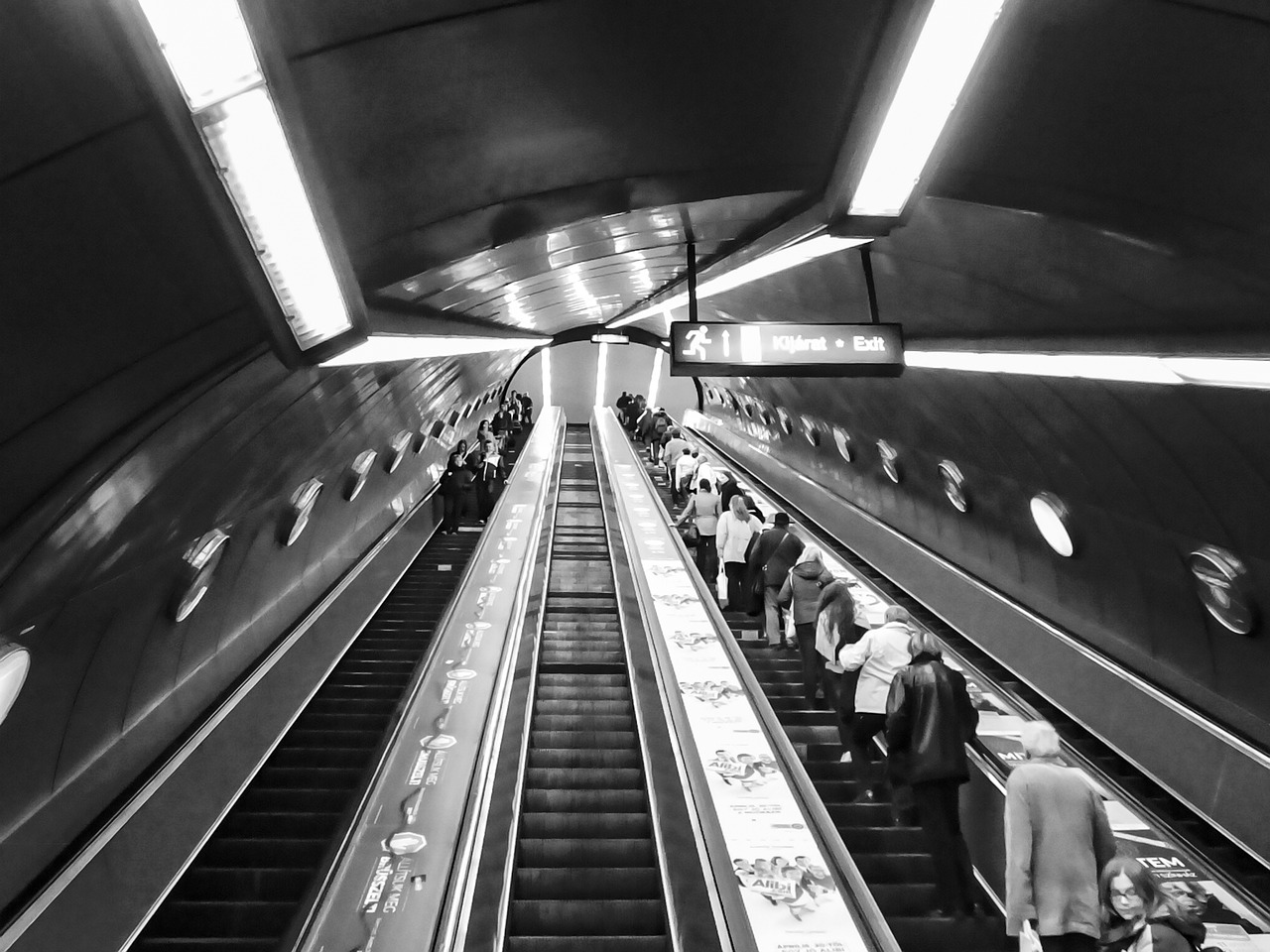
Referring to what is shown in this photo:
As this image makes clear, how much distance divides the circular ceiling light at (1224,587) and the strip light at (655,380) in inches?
1361

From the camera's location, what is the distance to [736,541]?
390 inches

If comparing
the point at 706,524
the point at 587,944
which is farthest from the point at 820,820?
the point at 706,524

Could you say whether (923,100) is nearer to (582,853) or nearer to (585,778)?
(582,853)

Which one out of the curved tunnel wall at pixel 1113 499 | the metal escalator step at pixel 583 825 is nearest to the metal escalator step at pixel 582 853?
the metal escalator step at pixel 583 825

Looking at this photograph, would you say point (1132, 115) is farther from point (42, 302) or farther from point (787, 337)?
point (42, 302)

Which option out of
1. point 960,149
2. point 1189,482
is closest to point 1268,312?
point 960,149

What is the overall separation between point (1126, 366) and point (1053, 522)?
366 cm

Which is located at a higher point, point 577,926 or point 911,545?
point 911,545

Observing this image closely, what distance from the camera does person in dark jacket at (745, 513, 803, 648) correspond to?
8.82 m

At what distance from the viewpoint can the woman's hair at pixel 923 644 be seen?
483 cm

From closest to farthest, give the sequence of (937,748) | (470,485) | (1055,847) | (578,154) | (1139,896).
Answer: (1139,896) → (1055,847) → (578,154) → (937,748) → (470,485)

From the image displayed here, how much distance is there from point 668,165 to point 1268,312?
2.96 metres

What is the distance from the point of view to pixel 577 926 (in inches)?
191

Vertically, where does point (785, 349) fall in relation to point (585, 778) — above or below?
above
